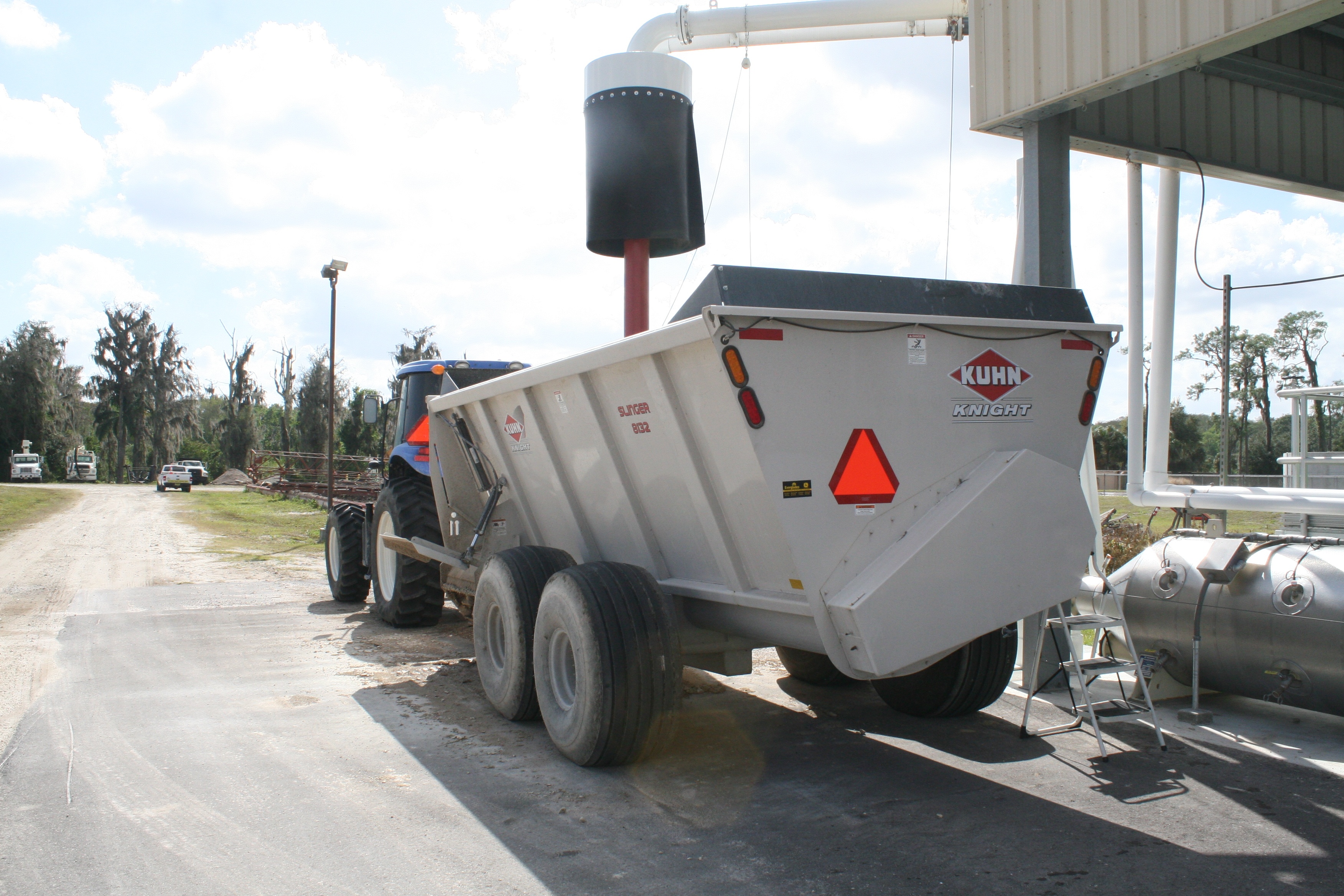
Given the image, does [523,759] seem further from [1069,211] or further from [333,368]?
[333,368]

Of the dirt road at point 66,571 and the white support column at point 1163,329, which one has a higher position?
the white support column at point 1163,329

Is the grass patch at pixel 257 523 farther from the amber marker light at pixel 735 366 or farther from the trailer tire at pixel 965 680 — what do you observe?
the amber marker light at pixel 735 366

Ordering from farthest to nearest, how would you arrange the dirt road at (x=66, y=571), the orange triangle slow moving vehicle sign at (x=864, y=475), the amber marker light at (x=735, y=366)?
the dirt road at (x=66, y=571) < the orange triangle slow moving vehicle sign at (x=864, y=475) < the amber marker light at (x=735, y=366)

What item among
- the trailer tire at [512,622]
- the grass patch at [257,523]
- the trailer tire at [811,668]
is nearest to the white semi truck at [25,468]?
the grass patch at [257,523]

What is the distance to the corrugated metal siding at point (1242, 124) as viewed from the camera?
8.06m

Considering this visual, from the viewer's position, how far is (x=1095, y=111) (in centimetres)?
783

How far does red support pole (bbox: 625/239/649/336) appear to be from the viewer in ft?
32.9

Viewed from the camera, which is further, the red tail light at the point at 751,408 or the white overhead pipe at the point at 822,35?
the white overhead pipe at the point at 822,35

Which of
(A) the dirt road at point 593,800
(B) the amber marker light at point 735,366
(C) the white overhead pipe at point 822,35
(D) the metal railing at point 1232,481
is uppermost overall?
(C) the white overhead pipe at point 822,35

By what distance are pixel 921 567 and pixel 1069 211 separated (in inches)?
168

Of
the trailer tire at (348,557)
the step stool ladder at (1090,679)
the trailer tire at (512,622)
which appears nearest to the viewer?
the step stool ladder at (1090,679)

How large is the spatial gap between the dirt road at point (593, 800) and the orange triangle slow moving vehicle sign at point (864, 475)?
1477mm

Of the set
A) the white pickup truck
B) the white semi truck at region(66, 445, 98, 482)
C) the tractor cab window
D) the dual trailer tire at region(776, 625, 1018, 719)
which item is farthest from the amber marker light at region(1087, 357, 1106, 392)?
the white semi truck at region(66, 445, 98, 482)

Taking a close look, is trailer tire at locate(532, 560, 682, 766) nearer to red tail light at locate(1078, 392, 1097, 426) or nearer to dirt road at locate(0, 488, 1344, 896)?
dirt road at locate(0, 488, 1344, 896)
